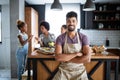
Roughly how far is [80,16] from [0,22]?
293 centimetres

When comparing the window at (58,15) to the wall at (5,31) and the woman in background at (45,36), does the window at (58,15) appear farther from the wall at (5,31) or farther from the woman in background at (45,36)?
the woman in background at (45,36)

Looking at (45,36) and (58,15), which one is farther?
(58,15)

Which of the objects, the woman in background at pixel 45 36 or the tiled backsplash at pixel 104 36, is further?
the tiled backsplash at pixel 104 36

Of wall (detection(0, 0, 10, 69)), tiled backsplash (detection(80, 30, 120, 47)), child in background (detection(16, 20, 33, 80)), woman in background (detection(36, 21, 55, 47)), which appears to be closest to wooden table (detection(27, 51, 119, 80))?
woman in background (detection(36, 21, 55, 47))

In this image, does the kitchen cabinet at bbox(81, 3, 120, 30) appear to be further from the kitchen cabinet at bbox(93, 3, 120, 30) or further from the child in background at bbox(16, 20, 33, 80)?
the child in background at bbox(16, 20, 33, 80)

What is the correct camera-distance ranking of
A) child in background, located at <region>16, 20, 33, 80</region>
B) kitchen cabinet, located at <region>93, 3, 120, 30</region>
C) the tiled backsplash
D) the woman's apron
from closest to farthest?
the woman's apron < child in background, located at <region>16, 20, 33, 80</region> < kitchen cabinet, located at <region>93, 3, 120, 30</region> < the tiled backsplash

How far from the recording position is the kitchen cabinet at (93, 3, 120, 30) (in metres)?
6.61

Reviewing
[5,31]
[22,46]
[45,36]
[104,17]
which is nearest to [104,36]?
[104,17]

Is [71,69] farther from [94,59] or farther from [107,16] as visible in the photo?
[107,16]

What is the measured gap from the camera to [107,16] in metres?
6.71

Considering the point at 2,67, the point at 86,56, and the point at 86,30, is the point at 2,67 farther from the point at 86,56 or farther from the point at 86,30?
the point at 86,56

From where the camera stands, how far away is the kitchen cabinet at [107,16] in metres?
6.61

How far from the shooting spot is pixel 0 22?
6676mm

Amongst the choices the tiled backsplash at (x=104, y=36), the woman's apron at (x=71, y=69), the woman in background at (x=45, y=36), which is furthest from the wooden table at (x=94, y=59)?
the tiled backsplash at (x=104, y=36)
